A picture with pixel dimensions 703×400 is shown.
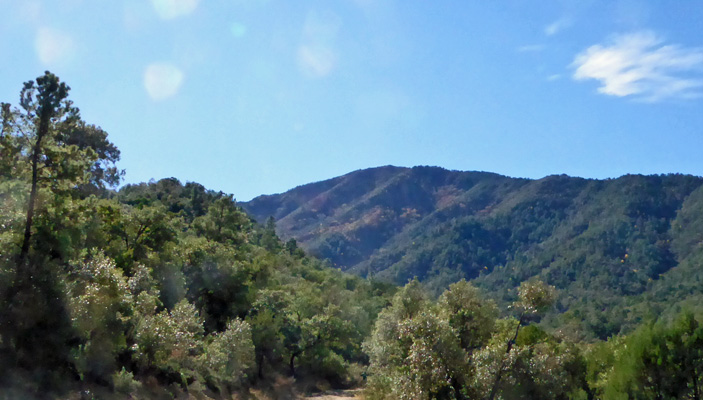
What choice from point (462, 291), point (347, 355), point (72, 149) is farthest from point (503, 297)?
point (72, 149)

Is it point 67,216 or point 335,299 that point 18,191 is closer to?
point 67,216

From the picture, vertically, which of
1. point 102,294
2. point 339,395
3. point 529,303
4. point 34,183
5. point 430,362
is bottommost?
point 339,395

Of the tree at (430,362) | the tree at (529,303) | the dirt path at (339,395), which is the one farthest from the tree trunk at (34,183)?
the dirt path at (339,395)

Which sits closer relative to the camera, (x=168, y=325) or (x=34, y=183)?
(x=34, y=183)

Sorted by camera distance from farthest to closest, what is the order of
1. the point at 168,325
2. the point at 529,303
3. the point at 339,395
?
1. the point at 339,395
2. the point at 168,325
3. the point at 529,303

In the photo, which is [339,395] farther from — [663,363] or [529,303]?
[663,363]

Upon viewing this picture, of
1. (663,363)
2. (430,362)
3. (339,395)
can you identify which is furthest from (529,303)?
(339,395)

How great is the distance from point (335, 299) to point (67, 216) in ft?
169

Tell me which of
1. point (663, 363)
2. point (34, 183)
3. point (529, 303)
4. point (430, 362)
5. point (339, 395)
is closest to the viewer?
point (34, 183)

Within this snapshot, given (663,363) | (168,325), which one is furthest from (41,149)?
(663,363)

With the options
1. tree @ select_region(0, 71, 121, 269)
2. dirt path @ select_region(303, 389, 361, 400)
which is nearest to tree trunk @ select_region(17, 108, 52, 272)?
tree @ select_region(0, 71, 121, 269)

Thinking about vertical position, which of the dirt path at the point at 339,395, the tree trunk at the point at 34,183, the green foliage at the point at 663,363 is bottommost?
the dirt path at the point at 339,395

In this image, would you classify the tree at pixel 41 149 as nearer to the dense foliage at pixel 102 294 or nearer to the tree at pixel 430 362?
the dense foliage at pixel 102 294

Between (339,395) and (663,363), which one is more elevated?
(663,363)
